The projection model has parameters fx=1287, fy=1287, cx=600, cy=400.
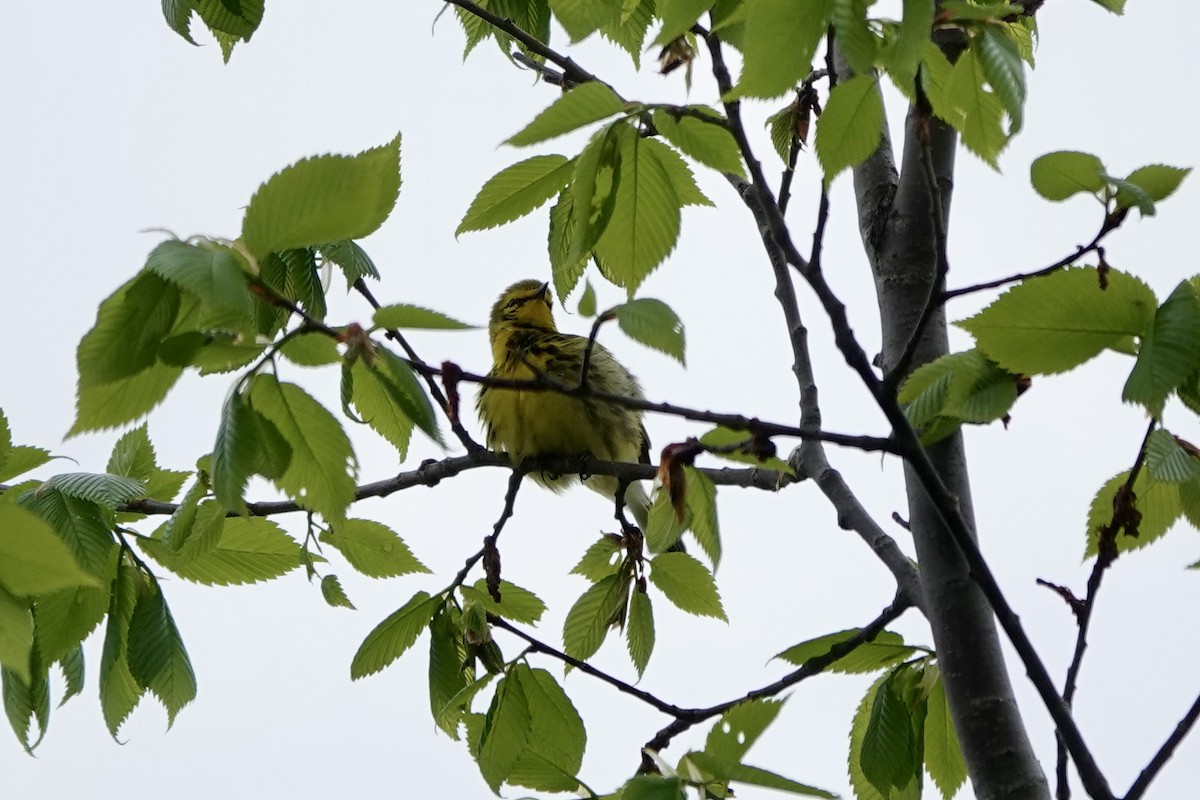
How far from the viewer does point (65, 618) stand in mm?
2408

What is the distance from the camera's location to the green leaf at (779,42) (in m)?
1.60

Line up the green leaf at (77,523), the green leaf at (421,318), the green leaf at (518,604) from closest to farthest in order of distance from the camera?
the green leaf at (421,318) → the green leaf at (77,523) → the green leaf at (518,604)

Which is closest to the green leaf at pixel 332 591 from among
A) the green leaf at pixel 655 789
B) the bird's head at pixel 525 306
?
the green leaf at pixel 655 789

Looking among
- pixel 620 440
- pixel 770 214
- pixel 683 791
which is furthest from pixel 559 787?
pixel 620 440

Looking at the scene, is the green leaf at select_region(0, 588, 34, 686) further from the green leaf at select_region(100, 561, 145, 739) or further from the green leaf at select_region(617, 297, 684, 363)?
the green leaf at select_region(617, 297, 684, 363)

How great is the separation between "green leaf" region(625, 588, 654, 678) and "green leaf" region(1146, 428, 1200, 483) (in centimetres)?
120

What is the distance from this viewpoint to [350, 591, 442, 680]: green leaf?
269cm

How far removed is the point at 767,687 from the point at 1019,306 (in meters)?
1.14

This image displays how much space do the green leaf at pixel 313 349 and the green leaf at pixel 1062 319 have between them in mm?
879

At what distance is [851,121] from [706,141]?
26 cm

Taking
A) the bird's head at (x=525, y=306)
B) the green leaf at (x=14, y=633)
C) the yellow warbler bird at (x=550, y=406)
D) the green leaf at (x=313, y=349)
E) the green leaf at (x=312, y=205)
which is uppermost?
the bird's head at (x=525, y=306)

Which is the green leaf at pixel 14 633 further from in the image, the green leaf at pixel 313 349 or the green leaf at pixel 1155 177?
the green leaf at pixel 1155 177

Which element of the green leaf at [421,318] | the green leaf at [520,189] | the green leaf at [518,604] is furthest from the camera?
the green leaf at [518,604]

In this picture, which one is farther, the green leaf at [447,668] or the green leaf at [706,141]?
the green leaf at [447,668]
